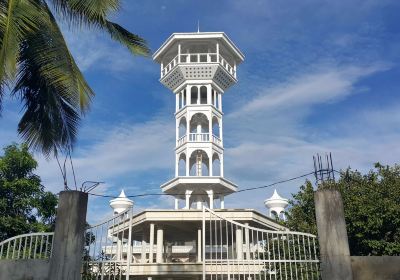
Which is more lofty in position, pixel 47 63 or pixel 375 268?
pixel 47 63

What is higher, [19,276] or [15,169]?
[15,169]

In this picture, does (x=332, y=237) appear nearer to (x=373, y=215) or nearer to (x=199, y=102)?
(x=373, y=215)

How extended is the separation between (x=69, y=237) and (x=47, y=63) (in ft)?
10.9

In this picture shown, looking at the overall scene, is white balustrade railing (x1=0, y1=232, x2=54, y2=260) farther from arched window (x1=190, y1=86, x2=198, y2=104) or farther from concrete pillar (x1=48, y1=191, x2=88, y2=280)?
arched window (x1=190, y1=86, x2=198, y2=104)

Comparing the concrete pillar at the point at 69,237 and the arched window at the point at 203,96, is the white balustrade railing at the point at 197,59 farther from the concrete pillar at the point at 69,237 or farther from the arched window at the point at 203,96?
the concrete pillar at the point at 69,237

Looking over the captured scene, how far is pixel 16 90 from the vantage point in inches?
378

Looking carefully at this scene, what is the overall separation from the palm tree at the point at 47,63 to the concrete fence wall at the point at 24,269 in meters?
2.55

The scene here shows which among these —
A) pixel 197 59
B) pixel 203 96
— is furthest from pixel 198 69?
pixel 203 96

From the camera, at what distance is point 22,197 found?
55.2ft

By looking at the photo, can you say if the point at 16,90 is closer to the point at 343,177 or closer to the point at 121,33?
the point at 121,33

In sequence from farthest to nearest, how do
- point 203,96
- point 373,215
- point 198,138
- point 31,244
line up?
1. point 203,96
2. point 198,138
3. point 373,215
4. point 31,244

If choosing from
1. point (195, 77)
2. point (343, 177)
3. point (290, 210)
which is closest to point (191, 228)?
point (290, 210)

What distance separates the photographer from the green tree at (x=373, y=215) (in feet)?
45.6

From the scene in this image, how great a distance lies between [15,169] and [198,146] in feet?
50.4
